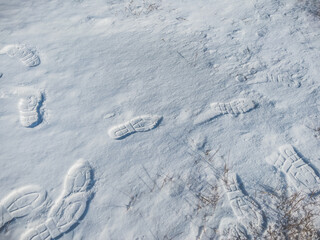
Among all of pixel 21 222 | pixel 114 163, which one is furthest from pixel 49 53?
pixel 21 222

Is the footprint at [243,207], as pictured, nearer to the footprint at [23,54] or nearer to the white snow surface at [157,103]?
the white snow surface at [157,103]

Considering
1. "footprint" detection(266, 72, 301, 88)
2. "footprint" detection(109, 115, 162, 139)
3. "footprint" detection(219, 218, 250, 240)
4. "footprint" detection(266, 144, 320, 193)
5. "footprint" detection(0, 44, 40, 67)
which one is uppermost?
"footprint" detection(0, 44, 40, 67)

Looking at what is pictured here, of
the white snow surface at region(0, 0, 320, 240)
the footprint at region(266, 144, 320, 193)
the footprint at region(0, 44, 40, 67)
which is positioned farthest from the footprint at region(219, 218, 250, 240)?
the footprint at region(0, 44, 40, 67)

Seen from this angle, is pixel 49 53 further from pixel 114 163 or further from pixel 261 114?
pixel 261 114

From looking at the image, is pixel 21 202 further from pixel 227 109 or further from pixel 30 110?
pixel 227 109

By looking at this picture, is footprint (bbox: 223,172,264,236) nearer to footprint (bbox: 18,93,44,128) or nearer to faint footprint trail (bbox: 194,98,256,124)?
faint footprint trail (bbox: 194,98,256,124)

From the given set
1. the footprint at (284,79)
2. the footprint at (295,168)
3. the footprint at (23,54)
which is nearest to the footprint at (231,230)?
the footprint at (295,168)
